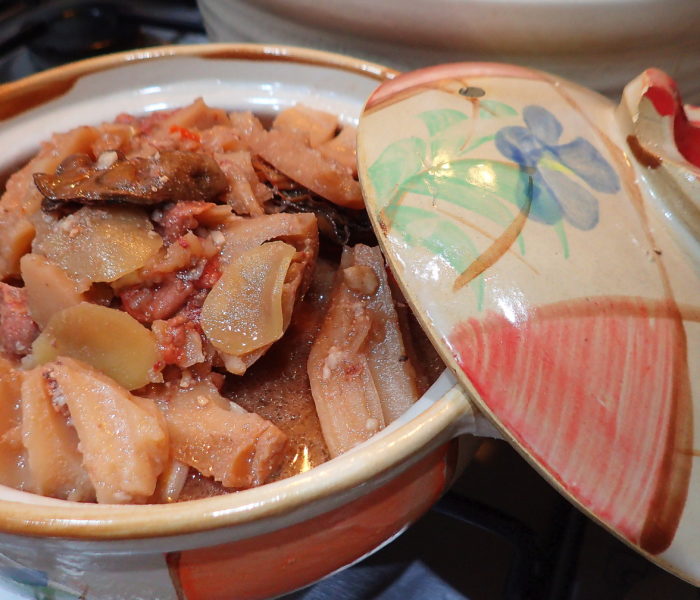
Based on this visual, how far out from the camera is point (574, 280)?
707 mm

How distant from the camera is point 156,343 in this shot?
2.88 feet

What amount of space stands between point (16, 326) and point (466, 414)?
0.67 metres

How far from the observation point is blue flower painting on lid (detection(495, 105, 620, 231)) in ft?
2.49

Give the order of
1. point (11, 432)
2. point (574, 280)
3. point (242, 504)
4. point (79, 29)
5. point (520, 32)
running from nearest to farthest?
point (242, 504) → point (574, 280) → point (11, 432) → point (520, 32) → point (79, 29)

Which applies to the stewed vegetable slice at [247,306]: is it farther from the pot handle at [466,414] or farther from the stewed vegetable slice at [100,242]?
the pot handle at [466,414]

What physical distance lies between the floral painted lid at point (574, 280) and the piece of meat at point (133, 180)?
0.29 m

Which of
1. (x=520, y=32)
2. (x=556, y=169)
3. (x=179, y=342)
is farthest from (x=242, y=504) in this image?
(x=520, y=32)

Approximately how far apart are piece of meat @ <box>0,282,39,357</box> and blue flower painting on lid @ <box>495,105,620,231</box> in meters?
0.73

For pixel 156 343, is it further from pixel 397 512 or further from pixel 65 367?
pixel 397 512

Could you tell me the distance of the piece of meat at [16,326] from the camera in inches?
36.5

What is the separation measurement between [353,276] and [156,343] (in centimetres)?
33

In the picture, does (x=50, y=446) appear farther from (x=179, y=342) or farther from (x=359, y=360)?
(x=359, y=360)

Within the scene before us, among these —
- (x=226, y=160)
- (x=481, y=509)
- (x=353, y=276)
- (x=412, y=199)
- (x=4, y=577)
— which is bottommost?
(x=481, y=509)

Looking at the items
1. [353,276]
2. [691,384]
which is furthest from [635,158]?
[353,276]
